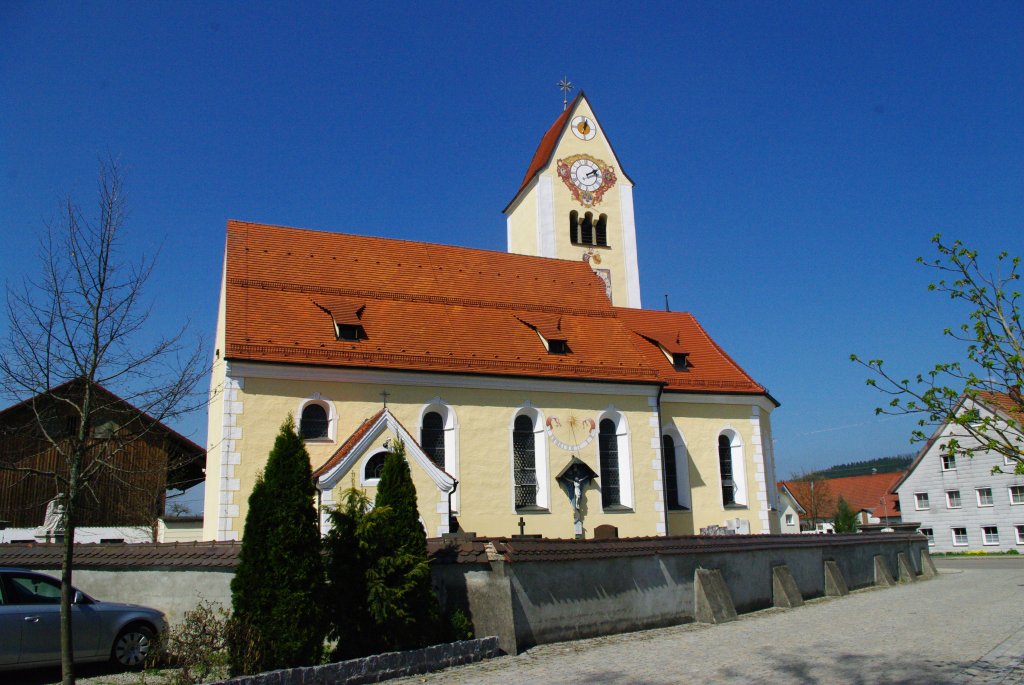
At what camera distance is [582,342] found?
2638 cm

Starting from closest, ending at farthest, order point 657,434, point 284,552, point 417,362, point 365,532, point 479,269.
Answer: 1. point 284,552
2. point 365,532
3. point 417,362
4. point 657,434
5. point 479,269

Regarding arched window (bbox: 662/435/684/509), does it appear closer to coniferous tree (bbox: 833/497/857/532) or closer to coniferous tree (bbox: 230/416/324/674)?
coniferous tree (bbox: 230/416/324/674)

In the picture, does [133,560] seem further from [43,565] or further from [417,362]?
[417,362]

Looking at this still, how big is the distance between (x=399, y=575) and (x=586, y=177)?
92.0ft

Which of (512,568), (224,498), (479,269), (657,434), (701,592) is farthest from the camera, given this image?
(479,269)

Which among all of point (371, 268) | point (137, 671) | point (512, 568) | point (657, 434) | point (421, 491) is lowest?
point (137, 671)

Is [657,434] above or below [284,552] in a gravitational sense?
above

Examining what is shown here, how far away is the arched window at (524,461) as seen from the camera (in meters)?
23.5

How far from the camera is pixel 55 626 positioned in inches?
450

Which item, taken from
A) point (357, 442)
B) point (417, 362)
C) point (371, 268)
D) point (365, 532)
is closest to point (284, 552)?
point (365, 532)

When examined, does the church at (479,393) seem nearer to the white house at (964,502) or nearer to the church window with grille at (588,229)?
the church window with grille at (588,229)

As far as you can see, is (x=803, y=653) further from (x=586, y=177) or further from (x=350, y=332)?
(x=586, y=177)

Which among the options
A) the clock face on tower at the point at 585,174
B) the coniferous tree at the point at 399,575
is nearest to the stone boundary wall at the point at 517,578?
the coniferous tree at the point at 399,575

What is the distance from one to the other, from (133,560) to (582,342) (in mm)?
15448
